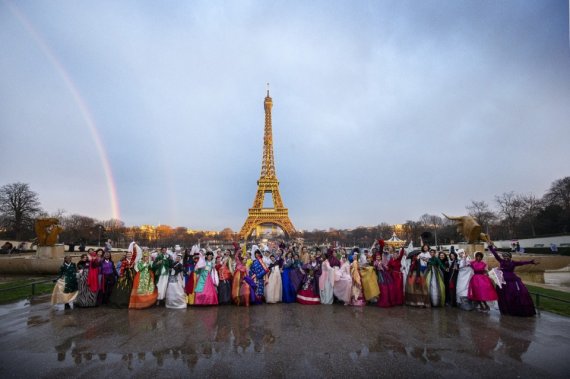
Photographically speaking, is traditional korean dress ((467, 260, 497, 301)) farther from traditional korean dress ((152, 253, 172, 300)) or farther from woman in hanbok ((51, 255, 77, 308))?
woman in hanbok ((51, 255, 77, 308))

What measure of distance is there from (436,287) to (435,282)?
149 millimetres

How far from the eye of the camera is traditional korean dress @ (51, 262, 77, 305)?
924 cm

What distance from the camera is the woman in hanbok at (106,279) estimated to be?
9727 millimetres

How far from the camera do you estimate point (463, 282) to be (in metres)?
9.37

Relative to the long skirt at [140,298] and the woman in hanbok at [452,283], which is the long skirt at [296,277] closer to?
the long skirt at [140,298]

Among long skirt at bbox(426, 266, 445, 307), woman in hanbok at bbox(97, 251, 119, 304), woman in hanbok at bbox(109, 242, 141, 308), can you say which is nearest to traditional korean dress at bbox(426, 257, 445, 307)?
long skirt at bbox(426, 266, 445, 307)

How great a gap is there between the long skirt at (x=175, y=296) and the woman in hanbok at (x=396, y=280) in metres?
6.44

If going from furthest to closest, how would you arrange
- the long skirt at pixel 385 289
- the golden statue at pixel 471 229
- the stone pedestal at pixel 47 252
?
the stone pedestal at pixel 47 252 < the golden statue at pixel 471 229 < the long skirt at pixel 385 289

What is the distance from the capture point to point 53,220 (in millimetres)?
20000

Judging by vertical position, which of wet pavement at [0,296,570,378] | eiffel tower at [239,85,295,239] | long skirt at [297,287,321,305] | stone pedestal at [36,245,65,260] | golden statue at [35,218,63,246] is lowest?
wet pavement at [0,296,570,378]

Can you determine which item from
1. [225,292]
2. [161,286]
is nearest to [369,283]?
[225,292]

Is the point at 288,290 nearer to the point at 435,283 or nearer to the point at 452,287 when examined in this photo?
the point at 435,283

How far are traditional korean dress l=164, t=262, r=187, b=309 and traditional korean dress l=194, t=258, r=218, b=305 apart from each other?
415 millimetres

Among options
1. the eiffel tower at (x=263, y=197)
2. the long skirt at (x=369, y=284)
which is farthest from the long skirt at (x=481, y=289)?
the eiffel tower at (x=263, y=197)
